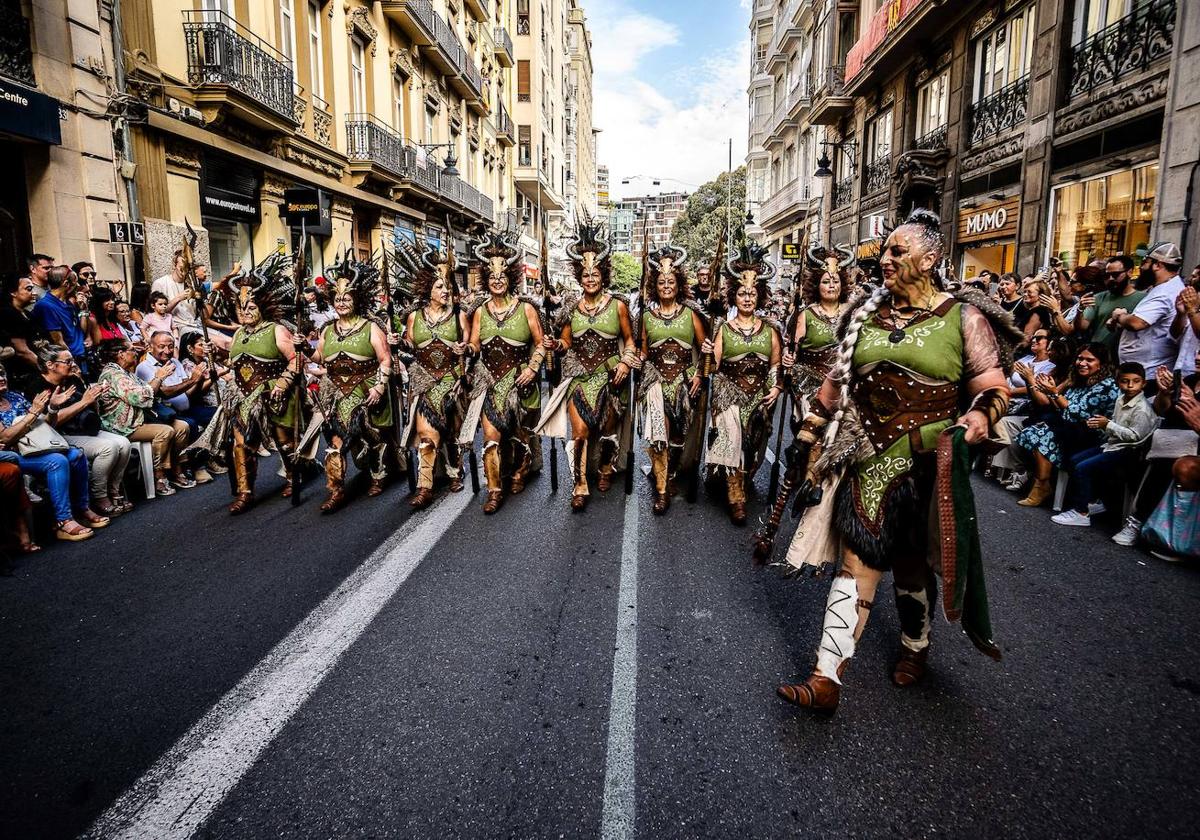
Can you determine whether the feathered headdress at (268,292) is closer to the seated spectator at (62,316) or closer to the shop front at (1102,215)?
the seated spectator at (62,316)

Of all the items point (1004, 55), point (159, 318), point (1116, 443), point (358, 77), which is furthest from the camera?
point (358, 77)

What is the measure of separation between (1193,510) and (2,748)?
22.6 ft

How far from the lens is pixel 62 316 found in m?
6.75

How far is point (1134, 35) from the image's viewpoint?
34.6 ft

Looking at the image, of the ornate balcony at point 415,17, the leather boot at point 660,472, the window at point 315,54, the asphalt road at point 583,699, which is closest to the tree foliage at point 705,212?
the ornate balcony at point 415,17

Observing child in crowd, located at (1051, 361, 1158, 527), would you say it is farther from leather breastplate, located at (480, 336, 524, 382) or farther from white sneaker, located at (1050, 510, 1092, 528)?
leather breastplate, located at (480, 336, 524, 382)

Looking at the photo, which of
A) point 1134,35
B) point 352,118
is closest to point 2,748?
point 1134,35

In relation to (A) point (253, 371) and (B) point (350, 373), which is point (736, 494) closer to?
(B) point (350, 373)

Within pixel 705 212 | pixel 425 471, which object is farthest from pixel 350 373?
pixel 705 212

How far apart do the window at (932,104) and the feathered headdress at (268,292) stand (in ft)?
55.6

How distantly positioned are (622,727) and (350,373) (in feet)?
14.7

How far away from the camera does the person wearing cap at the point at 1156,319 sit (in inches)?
245

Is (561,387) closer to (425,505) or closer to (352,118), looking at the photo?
(425,505)

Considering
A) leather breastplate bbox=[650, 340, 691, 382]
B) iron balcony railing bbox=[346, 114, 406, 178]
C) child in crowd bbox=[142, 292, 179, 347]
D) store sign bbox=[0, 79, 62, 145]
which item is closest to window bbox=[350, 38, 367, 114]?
iron balcony railing bbox=[346, 114, 406, 178]
